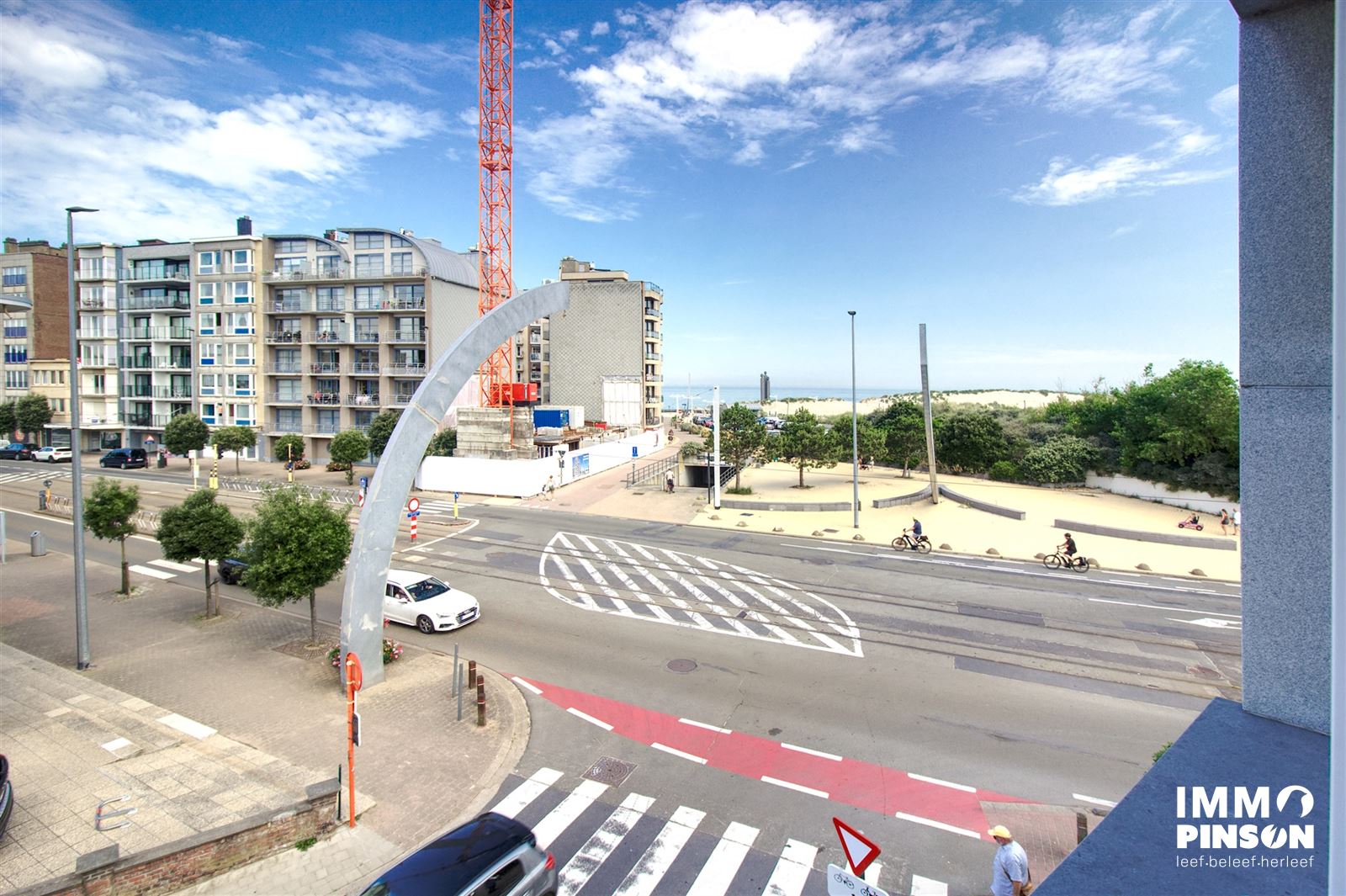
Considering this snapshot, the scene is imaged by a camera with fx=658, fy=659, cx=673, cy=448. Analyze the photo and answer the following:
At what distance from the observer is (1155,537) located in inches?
1166

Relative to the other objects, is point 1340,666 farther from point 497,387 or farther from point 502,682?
point 497,387

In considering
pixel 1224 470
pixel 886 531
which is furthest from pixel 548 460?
pixel 1224 470

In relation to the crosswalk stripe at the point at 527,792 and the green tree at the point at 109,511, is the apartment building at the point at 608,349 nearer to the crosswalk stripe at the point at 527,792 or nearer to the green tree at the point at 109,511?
the green tree at the point at 109,511

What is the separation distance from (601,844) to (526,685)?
552 centimetres

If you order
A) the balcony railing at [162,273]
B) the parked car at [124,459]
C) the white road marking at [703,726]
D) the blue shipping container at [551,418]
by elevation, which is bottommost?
the white road marking at [703,726]

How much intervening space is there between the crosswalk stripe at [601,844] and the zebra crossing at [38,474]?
52182 millimetres

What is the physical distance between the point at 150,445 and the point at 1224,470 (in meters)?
80.3

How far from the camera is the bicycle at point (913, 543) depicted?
2742cm

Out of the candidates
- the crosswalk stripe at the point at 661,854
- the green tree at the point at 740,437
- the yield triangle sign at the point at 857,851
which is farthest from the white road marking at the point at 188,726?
the green tree at the point at 740,437

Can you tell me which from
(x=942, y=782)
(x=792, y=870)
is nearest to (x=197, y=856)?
(x=792, y=870)

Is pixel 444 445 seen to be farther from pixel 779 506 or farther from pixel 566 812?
pixel 566 812

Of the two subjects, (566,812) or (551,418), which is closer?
(566,812)

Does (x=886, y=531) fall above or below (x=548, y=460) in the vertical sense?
below

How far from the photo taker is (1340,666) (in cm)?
258
